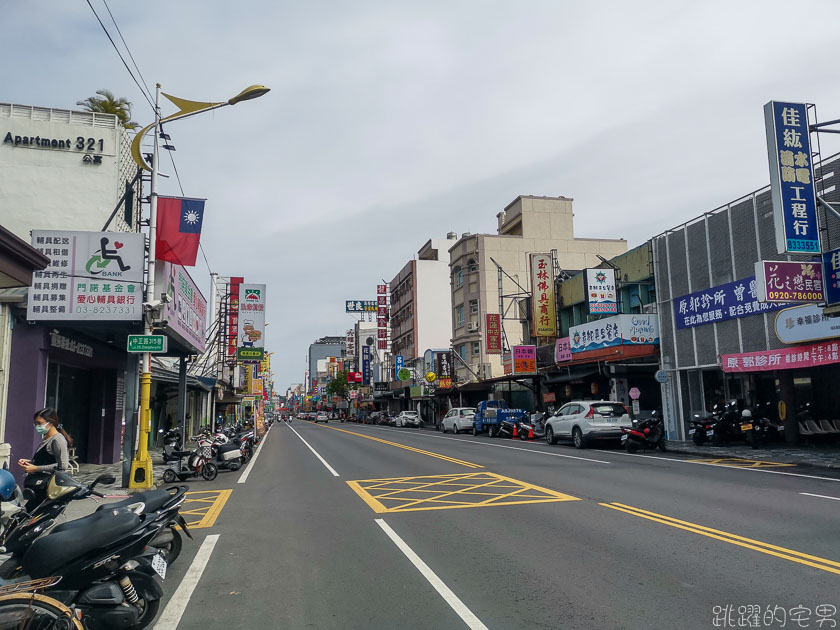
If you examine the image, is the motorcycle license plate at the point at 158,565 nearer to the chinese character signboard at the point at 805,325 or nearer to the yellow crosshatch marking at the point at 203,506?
the yellow crosshatch marking at the point at 203,506

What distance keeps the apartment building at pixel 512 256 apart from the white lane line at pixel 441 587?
45771 millimetres

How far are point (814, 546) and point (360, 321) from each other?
117m

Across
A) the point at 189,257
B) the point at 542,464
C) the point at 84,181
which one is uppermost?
the point at 84,181

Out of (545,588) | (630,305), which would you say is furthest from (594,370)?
(545,588)

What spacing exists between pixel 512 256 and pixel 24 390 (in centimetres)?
4486

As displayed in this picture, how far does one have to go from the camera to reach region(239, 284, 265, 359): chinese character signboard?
36.8 meters

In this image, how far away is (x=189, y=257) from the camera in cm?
1518

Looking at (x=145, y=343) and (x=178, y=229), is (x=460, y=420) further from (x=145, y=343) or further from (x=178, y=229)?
(x=145, y=343)

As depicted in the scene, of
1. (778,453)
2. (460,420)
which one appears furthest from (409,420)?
(778,453)

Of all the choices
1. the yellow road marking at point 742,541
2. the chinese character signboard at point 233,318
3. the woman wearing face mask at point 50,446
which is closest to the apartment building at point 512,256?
the chinese character signboard at point 233,318

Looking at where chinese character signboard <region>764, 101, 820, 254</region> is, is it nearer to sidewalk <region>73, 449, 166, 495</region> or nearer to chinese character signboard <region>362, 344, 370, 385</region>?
sidewalk <region>73, 449, 166, 495</region>

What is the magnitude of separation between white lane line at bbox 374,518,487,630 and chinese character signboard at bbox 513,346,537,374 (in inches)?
1058

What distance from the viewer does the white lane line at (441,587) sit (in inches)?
198

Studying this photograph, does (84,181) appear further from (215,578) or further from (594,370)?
(594,370)
